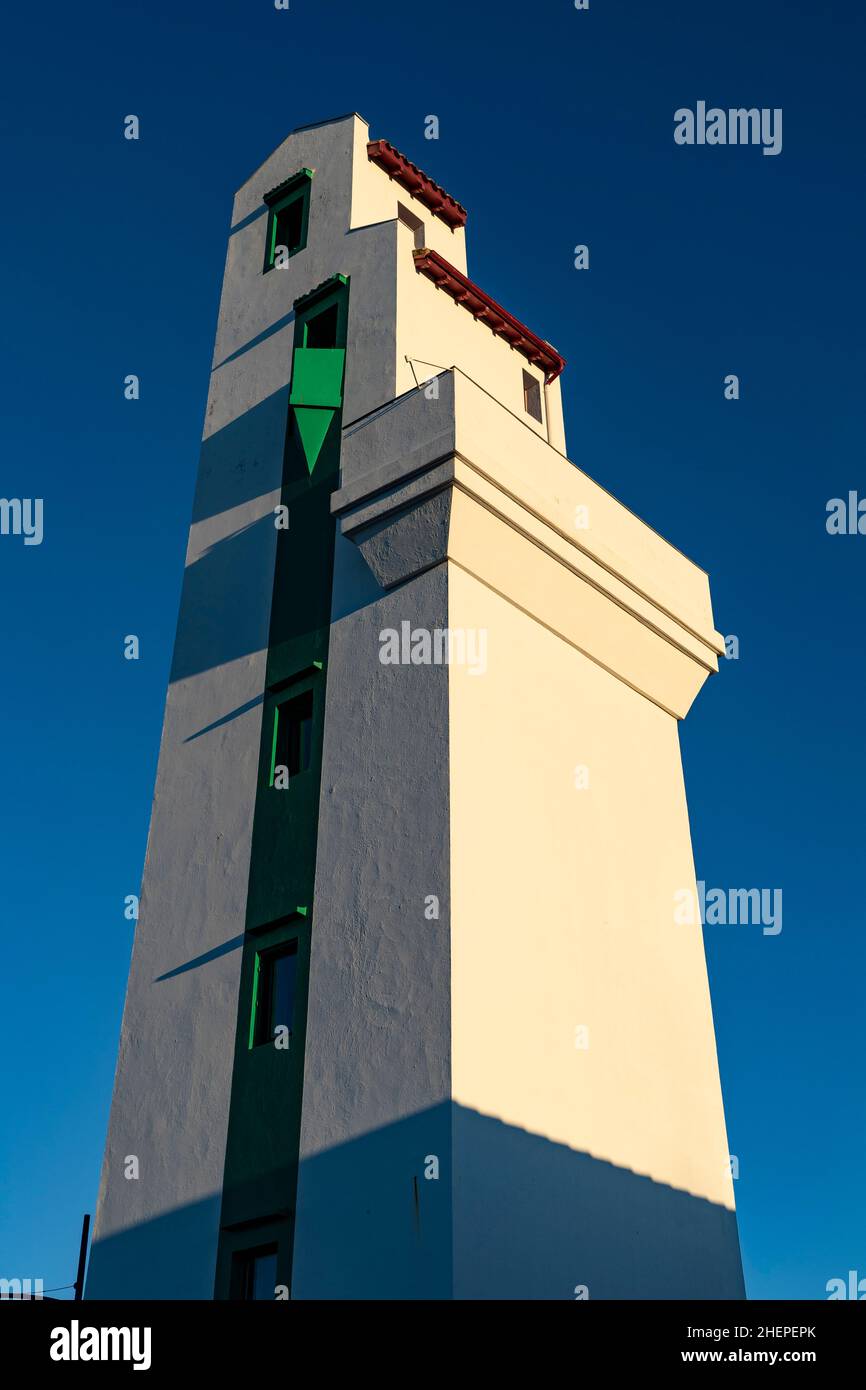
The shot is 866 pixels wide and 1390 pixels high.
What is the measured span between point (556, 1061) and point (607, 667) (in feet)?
22.9

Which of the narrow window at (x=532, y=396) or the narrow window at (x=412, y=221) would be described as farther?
the narrow window at (x=412, y=221)

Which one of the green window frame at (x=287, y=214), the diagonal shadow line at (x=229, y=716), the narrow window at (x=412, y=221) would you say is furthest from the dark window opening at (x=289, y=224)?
the diagonal shadow line at (x=229, y=716)

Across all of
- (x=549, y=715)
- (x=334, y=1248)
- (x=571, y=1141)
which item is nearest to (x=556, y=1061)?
(x=571, y=1141)

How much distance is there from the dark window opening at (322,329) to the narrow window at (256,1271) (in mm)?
14839

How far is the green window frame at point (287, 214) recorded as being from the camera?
2594 centimetres

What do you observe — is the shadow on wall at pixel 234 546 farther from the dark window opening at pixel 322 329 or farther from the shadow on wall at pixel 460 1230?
the shadow on wall at pixel 460 1230

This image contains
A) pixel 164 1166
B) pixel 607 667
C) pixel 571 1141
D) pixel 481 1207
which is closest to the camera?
pixel 481 1207

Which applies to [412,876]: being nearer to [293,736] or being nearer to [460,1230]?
[293,736]

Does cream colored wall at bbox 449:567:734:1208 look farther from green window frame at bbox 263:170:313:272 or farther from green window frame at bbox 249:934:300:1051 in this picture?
green window frame at bbox 263:170:313:272

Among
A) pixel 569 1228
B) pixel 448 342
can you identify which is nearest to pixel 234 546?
pixel 448 342

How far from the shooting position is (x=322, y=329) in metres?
24.1

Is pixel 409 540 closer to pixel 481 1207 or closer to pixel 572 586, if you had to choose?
pixel 572 586

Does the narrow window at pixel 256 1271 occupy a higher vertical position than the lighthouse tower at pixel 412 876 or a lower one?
lower
